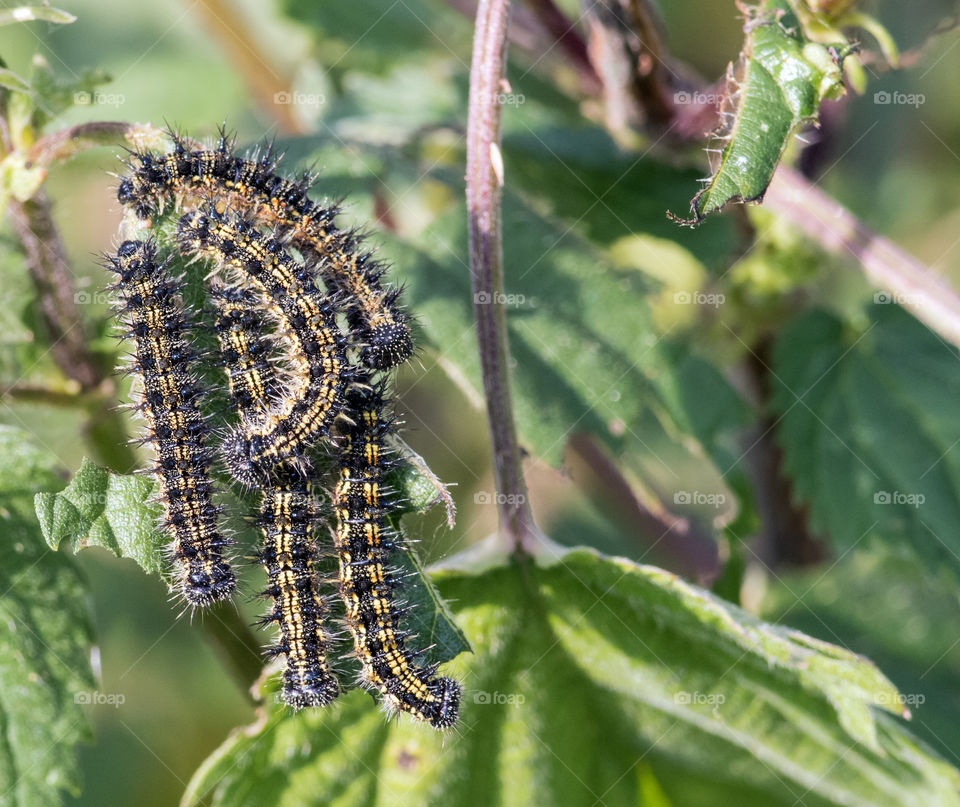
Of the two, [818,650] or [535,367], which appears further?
[535,367]

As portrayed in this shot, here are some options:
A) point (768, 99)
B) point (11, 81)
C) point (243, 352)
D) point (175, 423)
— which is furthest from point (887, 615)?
point (11, 81)

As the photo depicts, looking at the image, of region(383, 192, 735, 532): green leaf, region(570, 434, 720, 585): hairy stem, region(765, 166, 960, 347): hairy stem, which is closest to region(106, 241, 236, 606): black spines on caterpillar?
region(383, 192, 735, 532): green leaf


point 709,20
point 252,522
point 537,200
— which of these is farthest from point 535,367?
point 709,20

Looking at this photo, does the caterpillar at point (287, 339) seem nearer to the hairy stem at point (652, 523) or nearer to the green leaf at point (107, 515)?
the green leaf at point (107, 515)

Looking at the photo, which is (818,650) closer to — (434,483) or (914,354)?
(434,483)

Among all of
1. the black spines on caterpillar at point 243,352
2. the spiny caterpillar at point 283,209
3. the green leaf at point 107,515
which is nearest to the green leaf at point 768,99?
the spiny caterpillar at point 283,209

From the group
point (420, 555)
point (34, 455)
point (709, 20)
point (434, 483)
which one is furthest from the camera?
point (709, 20)

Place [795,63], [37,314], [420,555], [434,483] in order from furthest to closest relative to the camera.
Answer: [37,314] < [420,555] < [434,483] < [795,63]
